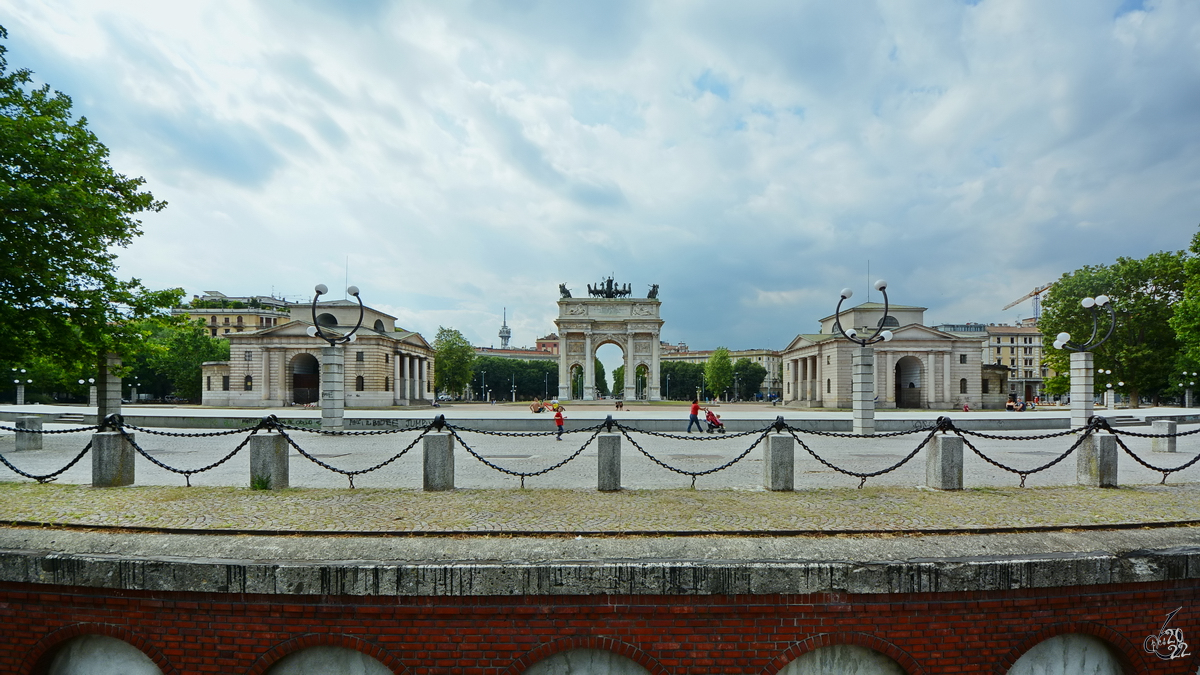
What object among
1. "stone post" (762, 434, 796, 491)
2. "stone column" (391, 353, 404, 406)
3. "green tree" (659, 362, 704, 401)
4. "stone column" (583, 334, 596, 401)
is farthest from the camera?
"green tree" (659, 362, 704, 401)

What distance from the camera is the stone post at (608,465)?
928cm

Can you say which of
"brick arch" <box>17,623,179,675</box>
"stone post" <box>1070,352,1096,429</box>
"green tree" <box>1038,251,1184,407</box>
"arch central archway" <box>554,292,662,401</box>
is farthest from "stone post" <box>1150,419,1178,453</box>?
"arch central archway" <box>554,292,662,401</box>

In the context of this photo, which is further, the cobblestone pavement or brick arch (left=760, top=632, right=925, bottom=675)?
the cobblestone pavement

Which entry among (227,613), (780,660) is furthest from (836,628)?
(227,613)

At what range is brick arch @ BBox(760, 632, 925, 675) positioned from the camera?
5.47m

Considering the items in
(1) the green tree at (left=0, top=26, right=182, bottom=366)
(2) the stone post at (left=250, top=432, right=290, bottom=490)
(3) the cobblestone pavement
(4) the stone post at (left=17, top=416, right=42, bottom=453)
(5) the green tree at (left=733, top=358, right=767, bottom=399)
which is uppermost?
(1) the green tree at (left=0, top=26, right=182, bottom=366)

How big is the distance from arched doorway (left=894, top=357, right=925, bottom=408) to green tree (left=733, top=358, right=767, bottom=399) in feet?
194

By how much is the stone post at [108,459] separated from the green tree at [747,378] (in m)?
132

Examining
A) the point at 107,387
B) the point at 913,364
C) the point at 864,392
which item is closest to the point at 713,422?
the point at 864,392

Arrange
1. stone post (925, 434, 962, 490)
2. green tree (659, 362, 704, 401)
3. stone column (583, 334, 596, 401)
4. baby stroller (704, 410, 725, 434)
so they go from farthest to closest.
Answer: green tree (659, 362, 704, 401) < stone column (583, 334, 596, 401) < baby stroller (704, 410, 725, 434) < stone post (925, 434, 962, 490)

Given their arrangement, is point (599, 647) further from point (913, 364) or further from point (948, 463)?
point (913, 364)

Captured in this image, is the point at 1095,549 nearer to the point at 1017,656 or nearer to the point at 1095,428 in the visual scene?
the point at 1017,656

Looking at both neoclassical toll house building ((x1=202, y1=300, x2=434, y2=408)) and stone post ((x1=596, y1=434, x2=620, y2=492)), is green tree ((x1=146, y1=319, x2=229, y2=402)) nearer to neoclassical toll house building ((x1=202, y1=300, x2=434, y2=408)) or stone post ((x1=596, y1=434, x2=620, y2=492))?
neoclassical toll house building ((x1=202, y1=300, x2=434, y2=408))

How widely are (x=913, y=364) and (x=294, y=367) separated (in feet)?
260
